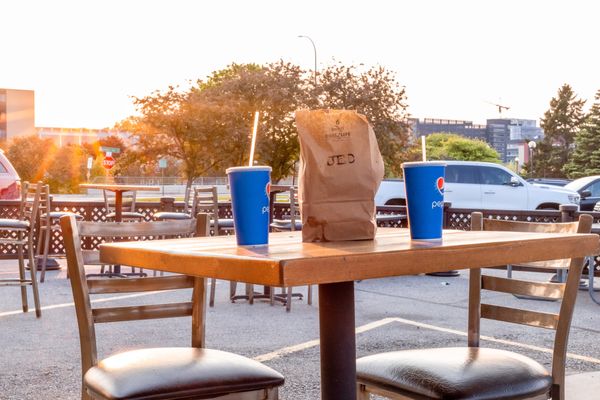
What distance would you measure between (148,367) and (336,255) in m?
0.95

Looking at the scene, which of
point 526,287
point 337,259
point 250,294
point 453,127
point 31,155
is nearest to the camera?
point 337,259

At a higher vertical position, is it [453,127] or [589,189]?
[453,127]

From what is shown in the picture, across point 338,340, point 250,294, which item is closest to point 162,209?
point 250,294

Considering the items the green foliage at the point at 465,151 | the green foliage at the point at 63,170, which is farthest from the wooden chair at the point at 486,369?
the green foliage at the point at 465,151

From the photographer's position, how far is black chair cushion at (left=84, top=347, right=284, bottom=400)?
2357 millimetres

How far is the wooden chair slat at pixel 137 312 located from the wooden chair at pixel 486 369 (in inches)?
27.5

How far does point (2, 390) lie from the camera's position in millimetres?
4652

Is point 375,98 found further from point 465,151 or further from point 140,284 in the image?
point 465,151

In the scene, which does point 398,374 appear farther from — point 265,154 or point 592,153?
point 592,153

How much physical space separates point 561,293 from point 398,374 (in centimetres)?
66

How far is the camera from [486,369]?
2549 mm

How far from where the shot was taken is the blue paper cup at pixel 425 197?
2188 mm

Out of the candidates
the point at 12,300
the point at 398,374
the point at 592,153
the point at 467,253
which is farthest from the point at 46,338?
the point at 592,153

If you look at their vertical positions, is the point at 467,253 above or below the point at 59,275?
above
